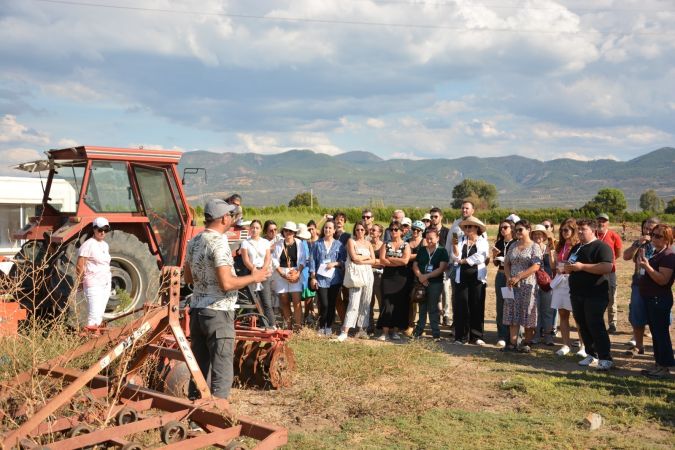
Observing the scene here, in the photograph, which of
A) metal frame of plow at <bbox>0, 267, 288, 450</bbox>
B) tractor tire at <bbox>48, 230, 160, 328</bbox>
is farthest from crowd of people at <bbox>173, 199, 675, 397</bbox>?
metal frame of plow at <bbox>0, 267, 288, 450</bbox>

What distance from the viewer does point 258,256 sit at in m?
9.44

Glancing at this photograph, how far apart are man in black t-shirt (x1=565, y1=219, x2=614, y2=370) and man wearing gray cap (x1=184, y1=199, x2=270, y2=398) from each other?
434 cm

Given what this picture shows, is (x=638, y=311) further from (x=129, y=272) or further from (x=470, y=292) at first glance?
(x=129, y=272)

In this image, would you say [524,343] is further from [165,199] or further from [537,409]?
[165,199]

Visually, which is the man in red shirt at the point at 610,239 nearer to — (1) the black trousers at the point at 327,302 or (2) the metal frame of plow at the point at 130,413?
(1) the black trousers at the point at 327,302

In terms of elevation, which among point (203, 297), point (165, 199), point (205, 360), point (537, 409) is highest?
point (165, 199)

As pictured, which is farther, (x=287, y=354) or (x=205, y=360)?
(x=287, y=354)

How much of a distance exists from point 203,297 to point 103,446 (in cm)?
120

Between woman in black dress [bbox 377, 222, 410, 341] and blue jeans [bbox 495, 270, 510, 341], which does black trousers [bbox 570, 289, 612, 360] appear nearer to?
blue jeans [bbox 495, 270, 510, 341]

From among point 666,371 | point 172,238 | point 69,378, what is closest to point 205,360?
point 69,378

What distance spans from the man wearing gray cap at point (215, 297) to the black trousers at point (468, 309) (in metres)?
4.94

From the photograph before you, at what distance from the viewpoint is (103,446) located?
13.9 feet

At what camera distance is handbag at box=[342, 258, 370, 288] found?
9477 millimetres

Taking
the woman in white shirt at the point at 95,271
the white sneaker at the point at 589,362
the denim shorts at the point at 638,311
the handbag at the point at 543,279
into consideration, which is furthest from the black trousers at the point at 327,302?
the denim shorts at the point at 638,311
